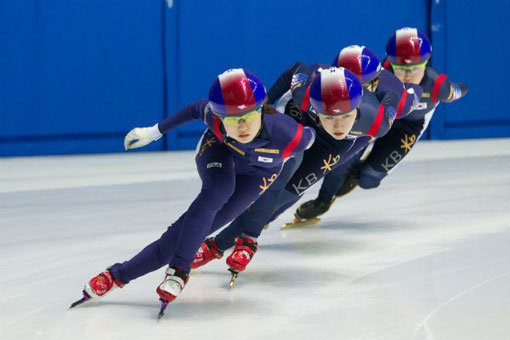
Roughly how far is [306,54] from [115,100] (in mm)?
2634

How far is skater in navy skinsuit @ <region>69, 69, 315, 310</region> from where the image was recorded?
2.70 meters

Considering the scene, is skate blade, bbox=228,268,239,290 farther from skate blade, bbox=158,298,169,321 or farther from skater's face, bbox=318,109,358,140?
skater's face, bbox=318,109,358,140

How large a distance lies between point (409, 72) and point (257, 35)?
208 inches

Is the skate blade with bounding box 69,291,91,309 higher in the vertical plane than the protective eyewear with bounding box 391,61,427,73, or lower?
lower

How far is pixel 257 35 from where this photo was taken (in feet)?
31.0

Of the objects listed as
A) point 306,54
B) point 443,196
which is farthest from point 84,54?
point 443,196

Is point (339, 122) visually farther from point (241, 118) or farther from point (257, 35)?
point (257, 35)

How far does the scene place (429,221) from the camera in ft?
14.9

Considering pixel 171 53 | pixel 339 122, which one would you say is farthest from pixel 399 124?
pixel 171 53

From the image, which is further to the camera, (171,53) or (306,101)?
(171,53)

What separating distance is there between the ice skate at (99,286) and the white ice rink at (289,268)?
0.16 ft

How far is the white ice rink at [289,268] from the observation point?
2.57m

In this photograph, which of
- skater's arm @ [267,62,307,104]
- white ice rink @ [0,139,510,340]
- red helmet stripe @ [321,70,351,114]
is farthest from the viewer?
skater's arm @ [267,62,307,104]

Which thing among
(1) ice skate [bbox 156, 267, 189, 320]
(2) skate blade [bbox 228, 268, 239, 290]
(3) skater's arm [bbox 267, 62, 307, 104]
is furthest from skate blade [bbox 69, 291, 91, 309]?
(3) skater's arm [bbox 267, 62, 307, 104]
